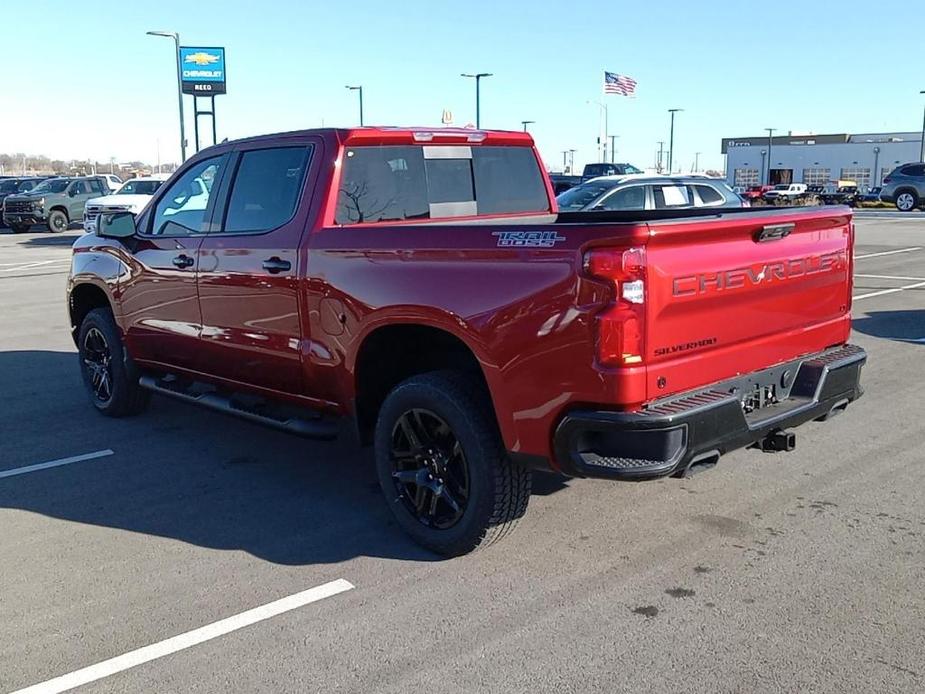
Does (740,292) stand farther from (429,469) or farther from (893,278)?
(893,278)

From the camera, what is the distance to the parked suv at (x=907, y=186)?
118ft

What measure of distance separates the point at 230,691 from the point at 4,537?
2147mm

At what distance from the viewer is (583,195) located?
51.0ft

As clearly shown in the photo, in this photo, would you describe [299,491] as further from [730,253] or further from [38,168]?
[38,168]

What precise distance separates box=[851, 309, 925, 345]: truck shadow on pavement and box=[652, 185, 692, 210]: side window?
4.33m

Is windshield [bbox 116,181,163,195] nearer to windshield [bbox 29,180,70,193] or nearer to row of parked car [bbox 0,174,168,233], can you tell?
row of parked car [bbox 0,174,168,233]

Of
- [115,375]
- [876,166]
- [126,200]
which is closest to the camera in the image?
[115,375]

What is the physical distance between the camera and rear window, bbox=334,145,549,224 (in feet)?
16.5

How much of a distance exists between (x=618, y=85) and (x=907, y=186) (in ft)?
44.4

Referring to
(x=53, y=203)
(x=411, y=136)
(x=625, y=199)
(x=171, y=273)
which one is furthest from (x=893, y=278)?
(x=53, y=203)

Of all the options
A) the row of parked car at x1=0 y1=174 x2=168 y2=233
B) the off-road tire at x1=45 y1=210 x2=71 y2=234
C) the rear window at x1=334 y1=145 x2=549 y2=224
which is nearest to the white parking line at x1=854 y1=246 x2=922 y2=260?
the rear window at x1=334 y1=145 x2=549 y2=224

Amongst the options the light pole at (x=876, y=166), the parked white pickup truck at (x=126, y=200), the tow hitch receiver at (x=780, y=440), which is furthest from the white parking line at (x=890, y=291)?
the light pole at (x=876, y=166)

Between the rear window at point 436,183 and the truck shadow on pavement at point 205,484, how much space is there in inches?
63.0

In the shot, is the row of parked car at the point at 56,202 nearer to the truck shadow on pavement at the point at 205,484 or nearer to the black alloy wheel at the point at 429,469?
the truck shadow on pavement at the point at 205,484
